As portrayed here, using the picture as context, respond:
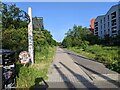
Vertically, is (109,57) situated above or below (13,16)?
below

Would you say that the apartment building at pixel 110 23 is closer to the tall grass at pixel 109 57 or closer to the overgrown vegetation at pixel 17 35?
the tall grass at pixel 109 57

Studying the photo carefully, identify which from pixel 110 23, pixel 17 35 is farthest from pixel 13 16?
pixel 110 23

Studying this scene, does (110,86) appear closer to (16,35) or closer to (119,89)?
(119,89)

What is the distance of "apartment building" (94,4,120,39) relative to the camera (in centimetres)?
10762

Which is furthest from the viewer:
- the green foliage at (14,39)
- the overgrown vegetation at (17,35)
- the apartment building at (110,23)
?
the apartment building at (110,23)

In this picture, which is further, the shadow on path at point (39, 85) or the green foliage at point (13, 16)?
the green foliage at point (13, 16)

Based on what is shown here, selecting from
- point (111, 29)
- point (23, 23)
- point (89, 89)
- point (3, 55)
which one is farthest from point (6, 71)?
point (111, 29)

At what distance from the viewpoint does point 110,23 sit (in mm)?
118688

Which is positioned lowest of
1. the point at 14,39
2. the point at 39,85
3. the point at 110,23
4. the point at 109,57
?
the point at 39,85

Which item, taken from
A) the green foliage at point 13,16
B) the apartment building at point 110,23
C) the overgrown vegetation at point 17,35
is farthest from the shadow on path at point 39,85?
the apartment building at point 110,23

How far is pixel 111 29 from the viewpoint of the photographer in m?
116

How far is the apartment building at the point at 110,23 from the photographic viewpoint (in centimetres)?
10762

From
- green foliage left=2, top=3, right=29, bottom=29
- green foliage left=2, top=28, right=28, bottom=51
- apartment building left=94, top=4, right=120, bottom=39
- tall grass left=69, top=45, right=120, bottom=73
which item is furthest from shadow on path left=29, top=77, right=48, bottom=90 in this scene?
apartment building left=94, top=4, right=120, bottom=39

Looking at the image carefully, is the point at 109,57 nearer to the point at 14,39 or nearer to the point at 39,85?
the point at 14,39
